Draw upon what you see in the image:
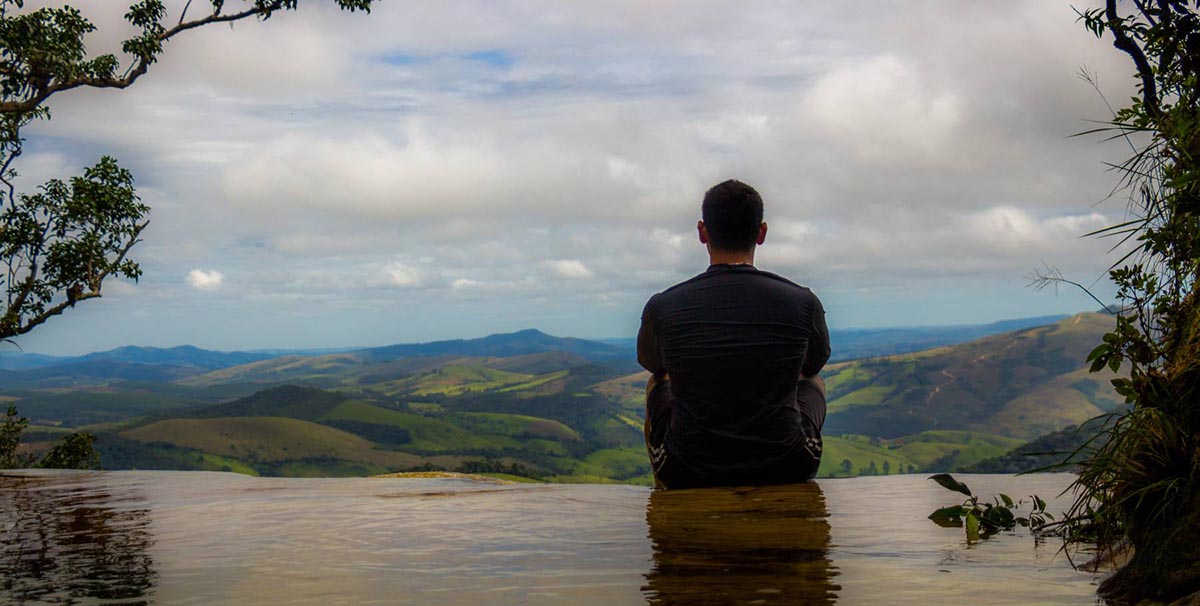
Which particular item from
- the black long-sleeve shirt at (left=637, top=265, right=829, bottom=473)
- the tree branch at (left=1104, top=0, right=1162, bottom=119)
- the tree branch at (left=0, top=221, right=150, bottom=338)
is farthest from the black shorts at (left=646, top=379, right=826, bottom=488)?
the tree branch at (left=0, top=221, right=150, bottom=338)

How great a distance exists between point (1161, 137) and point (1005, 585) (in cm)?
248

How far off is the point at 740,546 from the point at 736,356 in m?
1.67

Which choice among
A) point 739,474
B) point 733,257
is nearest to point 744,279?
point 733,257

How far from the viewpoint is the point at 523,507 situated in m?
7.40

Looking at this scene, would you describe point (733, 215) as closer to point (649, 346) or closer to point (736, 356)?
point (736, 356)

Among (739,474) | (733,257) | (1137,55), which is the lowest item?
(739,474)

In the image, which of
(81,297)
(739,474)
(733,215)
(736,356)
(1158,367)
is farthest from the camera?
(81,297)

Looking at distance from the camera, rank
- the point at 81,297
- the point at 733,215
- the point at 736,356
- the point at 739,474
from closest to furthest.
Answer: the point at 736,356
the point at 733,215
the point at 739,474
the point at 81,297

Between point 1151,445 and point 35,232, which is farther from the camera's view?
point 35,232

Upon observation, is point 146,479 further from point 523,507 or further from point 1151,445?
point 1151,445

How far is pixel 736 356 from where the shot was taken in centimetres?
648

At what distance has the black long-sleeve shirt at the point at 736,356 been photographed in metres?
6.50

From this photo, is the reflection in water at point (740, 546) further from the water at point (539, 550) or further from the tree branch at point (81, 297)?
the tree branch at point (81, 297)

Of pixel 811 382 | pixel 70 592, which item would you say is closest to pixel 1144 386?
pixel 811 382
